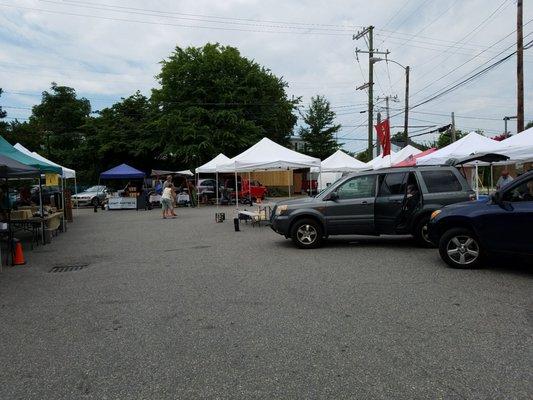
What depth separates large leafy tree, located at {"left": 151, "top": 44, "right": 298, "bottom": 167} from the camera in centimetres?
3831

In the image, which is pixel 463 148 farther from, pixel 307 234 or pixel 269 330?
pixel 269 330

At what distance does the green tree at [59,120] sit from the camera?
54025mm

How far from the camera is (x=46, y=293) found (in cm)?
730

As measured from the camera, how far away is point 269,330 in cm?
516

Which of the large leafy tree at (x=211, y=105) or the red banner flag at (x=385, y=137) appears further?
the large leafy tree at (x=211, y=105)

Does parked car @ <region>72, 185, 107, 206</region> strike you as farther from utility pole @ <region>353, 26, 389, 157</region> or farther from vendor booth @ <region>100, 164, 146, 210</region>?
utility pole @ <region>353, 26, 389, 157</region>

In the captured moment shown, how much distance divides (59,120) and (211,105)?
2555 cm

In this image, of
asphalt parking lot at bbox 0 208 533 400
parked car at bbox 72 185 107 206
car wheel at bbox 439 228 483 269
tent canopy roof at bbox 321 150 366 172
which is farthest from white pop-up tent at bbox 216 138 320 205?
parked car at bbox 72 185 107 206

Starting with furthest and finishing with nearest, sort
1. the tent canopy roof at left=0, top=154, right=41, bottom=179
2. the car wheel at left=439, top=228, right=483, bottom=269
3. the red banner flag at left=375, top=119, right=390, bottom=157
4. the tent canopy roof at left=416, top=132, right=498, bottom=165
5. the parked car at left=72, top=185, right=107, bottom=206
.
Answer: the parked car at left=72, top=185, right=107, bottom=206
the red banner flag at left=375, top=119, right=390, bottom=157
the tent canopy roof at left=416, top=132, right=498, bottom=165
the tent canopy roof at left=0, top=154, right=41, bottom=179
the car wheel at left=439, top=228, right=483, bottom=269

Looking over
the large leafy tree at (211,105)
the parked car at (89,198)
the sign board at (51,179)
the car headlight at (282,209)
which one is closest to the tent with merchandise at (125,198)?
the parked car at (89,198)

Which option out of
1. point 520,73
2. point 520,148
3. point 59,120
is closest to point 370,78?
point 520,73

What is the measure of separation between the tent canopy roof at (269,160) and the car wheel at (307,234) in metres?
6.52

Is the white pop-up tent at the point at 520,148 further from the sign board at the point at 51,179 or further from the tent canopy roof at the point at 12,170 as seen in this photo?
the sign board at the point at 51,179

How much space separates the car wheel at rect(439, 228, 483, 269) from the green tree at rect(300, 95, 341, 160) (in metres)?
48.9
